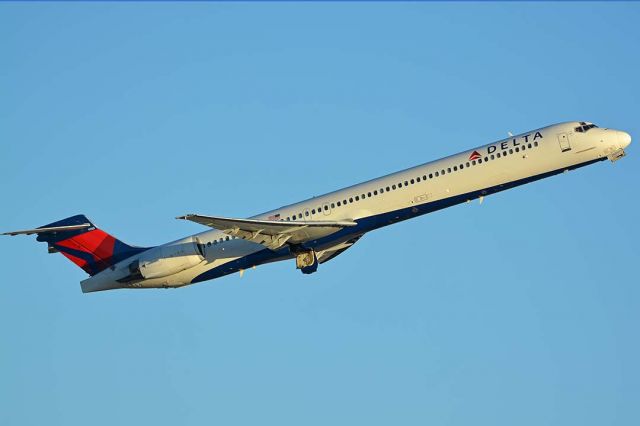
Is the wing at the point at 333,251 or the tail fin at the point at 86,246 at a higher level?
the tail fin at the point at 86,246

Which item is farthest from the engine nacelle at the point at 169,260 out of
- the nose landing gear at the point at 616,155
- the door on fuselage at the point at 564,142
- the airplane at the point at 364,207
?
the nose landing gear at the point at 616,155

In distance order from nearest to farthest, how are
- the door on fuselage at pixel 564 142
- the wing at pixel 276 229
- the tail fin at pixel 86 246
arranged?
the wing at pixel 276 229 < the door on fuselage at pixel 564 142 < the tail fin at pixel 86 246

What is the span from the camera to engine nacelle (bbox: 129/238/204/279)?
4972 centimetres

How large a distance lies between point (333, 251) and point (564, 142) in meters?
12.7

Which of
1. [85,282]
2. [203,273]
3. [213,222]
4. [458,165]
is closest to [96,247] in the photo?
[85,282]

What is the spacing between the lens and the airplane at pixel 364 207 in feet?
150

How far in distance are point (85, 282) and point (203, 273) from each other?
6.19m

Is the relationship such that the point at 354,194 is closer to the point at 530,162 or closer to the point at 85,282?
the point at 530,162

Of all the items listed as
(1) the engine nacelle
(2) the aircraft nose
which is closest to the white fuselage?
(2) the aircraft nose

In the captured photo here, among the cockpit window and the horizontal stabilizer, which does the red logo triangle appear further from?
the horizontal stabilizer

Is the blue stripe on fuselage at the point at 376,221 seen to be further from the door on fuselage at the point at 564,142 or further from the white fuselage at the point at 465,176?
the door on fuselage at the point at 564,142

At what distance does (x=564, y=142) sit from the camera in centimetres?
4559

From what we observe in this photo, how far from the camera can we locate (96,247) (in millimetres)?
51812

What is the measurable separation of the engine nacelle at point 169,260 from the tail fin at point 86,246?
1.41 meters
